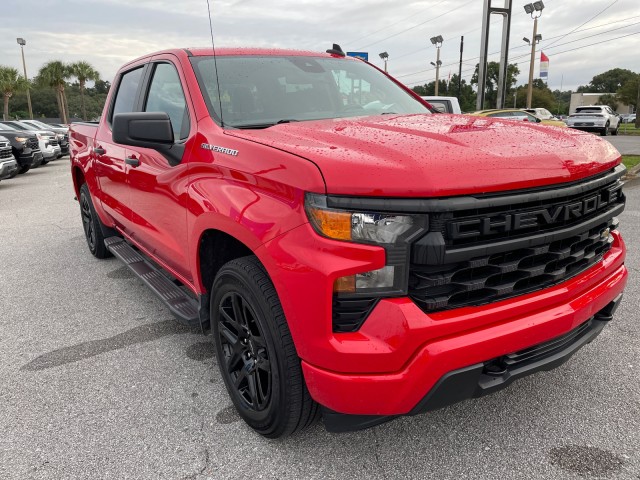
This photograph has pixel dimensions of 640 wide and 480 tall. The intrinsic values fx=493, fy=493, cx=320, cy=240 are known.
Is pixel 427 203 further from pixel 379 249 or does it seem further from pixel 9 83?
pixel 9 83

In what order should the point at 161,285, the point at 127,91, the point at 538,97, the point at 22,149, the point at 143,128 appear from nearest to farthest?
the point at 143,128, the point at 161,285, the point at 127,91, the point at 22,149, the point at 538,97

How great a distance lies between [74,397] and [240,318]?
1.19 metres

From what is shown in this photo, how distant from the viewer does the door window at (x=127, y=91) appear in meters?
3.77

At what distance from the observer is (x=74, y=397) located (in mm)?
2746

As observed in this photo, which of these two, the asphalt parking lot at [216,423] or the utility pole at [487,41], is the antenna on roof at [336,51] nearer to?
the asphalt parking lot at [216,423]

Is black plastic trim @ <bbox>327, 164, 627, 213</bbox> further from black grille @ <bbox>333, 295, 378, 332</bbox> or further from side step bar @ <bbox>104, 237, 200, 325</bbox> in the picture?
side step bar @ <bbox>104, 237, 200, 325</bbox>

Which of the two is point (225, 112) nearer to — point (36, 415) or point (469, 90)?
point (36, 415)

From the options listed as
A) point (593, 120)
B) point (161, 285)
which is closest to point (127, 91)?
point (161, 285)

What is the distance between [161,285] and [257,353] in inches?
57.4

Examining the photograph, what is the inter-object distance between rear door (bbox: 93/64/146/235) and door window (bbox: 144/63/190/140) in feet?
1.08

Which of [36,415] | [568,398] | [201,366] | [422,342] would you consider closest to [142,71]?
[201,366]

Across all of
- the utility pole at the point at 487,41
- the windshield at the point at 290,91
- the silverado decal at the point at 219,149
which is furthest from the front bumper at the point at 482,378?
the utility pole at the point at 487,41

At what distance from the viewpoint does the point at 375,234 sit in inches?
68.5

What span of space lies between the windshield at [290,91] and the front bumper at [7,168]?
1047 centimetres
